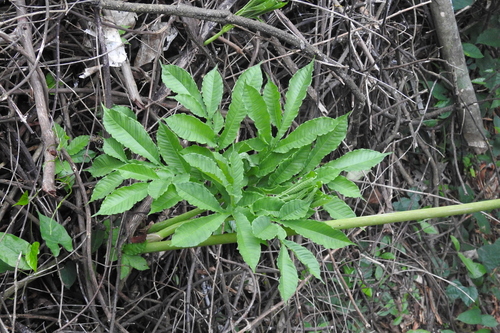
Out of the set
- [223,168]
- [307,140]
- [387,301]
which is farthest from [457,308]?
[223,168]

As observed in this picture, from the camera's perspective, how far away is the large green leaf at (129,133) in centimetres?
113

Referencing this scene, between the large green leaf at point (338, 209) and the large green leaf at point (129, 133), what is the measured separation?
1.47ft

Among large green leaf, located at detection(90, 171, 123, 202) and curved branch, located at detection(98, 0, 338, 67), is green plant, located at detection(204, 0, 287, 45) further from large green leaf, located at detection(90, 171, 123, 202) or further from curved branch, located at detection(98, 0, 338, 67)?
large green leaf, located at detection(90, 171, 123, 202)

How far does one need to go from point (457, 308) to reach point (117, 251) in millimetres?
1637

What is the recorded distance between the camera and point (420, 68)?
2.03 meters

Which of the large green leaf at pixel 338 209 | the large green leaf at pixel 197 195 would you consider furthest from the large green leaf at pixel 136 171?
the large green leaf at pixel 338 209

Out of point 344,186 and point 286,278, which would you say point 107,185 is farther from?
point 344,186

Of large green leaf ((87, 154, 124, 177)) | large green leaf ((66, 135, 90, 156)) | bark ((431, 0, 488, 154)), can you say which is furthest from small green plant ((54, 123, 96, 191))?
bark ((431, 0, 488, 154))

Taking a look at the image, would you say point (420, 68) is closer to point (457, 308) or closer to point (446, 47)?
point (446, 47)

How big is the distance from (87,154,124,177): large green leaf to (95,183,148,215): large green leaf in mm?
118

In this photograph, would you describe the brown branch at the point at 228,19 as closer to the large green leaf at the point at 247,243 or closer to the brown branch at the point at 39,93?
the brown branch at the point at 39,93

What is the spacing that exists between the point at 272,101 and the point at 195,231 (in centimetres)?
40

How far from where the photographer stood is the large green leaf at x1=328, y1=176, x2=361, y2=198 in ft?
3.93

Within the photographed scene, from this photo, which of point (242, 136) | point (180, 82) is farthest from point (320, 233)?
point (242, 136)
